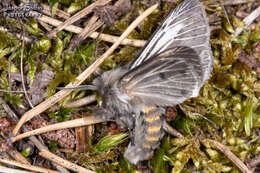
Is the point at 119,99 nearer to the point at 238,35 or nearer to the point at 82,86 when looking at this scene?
the point at 82,86

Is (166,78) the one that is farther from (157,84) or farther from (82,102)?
(82,102)

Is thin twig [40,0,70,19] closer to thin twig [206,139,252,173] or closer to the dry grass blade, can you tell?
the dry grass blade

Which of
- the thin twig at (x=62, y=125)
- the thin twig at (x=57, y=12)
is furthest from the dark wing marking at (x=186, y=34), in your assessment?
the thin twig at (x=57, y=12)

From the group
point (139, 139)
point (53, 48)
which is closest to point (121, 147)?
point (139, 139)

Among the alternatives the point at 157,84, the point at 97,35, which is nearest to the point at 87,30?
the point at 97,35

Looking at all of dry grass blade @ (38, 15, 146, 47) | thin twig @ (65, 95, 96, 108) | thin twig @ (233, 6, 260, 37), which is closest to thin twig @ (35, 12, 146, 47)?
dry grass blade @ (38, 15, 146, 47)

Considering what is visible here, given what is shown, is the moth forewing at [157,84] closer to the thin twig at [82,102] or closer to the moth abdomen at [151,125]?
the moth abdomen at [151,125]
